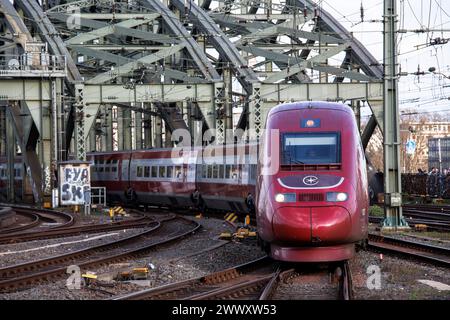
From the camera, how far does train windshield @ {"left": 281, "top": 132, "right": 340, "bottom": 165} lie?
40.8 feet

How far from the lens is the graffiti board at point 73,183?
35281 millimetres

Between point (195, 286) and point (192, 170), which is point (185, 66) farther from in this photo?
point (195, 286)

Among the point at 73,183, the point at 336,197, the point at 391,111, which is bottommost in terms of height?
the point at 73,183

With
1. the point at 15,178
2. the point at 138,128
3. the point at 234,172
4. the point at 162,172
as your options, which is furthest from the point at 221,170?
the point at 138,128

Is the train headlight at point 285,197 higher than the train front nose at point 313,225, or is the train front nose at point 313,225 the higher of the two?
the train headlight at point 285,197

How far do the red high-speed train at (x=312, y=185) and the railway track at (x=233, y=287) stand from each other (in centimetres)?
49

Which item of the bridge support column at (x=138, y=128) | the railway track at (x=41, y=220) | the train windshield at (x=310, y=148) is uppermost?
the bridge support column at (x=138, y=128)

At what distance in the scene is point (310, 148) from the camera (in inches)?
495

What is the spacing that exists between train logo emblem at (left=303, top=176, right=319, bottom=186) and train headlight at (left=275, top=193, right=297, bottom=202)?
0.31 metres

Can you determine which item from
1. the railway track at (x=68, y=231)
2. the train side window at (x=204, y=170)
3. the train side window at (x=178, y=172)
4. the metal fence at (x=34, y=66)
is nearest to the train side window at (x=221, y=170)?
the train side window at (x=204, y=170)

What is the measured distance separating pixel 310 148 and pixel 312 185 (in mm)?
872

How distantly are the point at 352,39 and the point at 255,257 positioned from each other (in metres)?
30.2

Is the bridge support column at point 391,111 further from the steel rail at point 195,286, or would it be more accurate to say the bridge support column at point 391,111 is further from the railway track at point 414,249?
the steel rail at point 195,286
